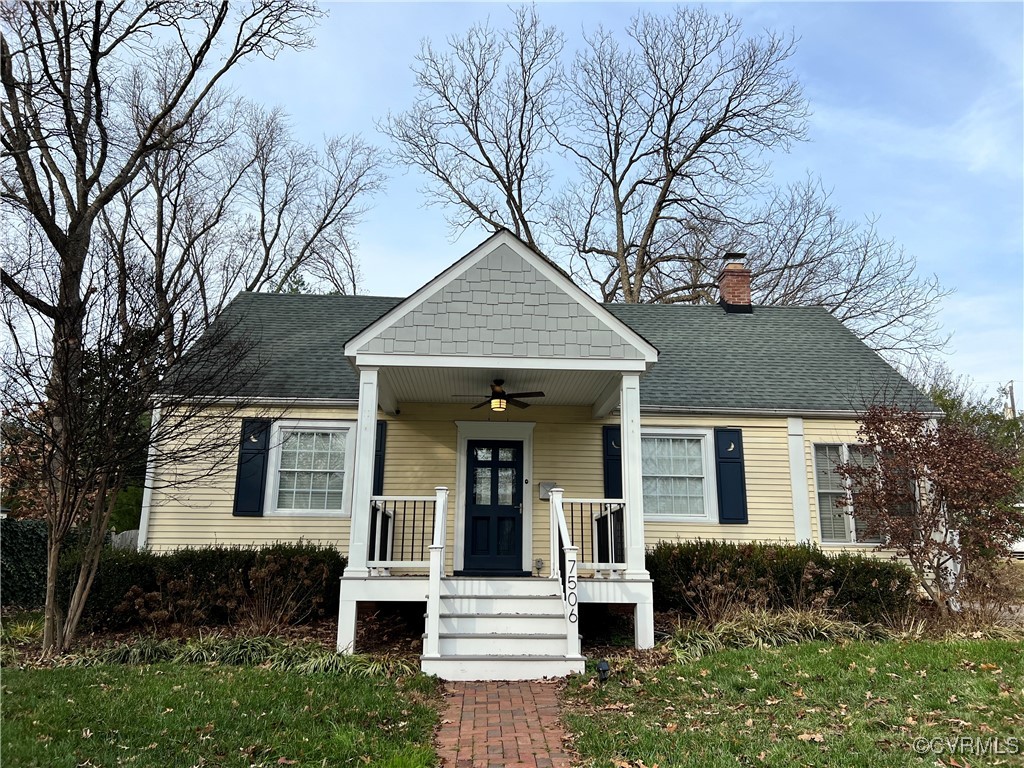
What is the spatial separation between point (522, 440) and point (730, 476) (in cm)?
336

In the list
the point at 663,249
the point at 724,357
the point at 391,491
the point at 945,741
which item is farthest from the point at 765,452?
the point at 663,249

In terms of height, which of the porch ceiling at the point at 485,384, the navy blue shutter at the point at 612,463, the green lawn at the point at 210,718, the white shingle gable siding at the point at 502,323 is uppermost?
the white shingle gable siding at the point at 502,323

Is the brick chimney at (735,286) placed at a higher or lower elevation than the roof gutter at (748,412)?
higher

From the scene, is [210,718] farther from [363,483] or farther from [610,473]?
[610,473]

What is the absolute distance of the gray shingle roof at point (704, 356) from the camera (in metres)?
10.8

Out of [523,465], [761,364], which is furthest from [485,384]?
[761,364]

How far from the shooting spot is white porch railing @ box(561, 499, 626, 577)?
8.16 metres

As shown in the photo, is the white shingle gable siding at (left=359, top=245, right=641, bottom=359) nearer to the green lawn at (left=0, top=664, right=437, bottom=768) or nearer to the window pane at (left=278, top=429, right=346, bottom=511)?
the window pane at (left=278, top=429, right=346, bottom=511)

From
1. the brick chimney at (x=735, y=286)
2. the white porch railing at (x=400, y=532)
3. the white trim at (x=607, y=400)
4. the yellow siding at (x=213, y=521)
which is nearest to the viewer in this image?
the white porch railing at (x=400, y=532)

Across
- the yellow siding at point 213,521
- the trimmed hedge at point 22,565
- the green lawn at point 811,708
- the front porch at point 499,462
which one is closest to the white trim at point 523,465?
the front porch at point 499,462

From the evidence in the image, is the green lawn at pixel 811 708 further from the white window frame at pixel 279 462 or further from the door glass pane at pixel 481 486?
the white window frame at pixel 279 462

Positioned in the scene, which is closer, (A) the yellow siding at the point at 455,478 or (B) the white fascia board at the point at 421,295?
(B) the white fascia board at the point at 421,295

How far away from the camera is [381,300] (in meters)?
13.6

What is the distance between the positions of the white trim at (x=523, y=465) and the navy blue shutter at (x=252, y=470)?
298 centimetres
